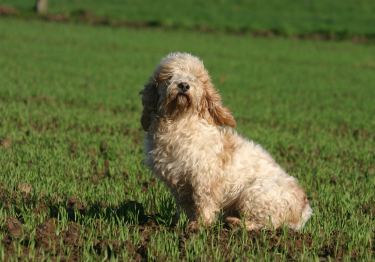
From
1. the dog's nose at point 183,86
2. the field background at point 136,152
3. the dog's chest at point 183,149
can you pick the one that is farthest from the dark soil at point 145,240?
the dog's nose at point 183,86

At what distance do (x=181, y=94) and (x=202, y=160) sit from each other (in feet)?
2.43

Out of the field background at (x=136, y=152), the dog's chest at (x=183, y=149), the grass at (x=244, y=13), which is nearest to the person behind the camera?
the field background at (x=136, y=152)

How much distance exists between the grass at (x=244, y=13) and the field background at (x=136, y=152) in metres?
11.7

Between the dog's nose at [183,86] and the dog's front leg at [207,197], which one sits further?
the dog's front leg at [207,197]

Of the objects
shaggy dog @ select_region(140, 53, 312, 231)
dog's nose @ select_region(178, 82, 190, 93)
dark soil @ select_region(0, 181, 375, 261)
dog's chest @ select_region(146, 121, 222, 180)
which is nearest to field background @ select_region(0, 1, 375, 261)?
dark soil @ select_region(0, 181, 375, 261)

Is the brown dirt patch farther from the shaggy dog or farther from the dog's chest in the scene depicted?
the dog's chest

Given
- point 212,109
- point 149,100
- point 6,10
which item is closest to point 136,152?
point 149,100

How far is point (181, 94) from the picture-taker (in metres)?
4.89

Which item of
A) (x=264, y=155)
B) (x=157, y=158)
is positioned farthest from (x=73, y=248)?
(x=264, y=155)

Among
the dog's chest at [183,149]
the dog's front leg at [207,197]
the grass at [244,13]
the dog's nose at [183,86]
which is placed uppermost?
the grass at [244,13]

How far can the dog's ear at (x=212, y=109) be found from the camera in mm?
5195

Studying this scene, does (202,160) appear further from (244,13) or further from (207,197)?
(244,13)

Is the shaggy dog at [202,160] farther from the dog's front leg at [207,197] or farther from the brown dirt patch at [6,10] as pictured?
the brown dirt patch at [6,10]

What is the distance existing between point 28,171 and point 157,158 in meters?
2.48
